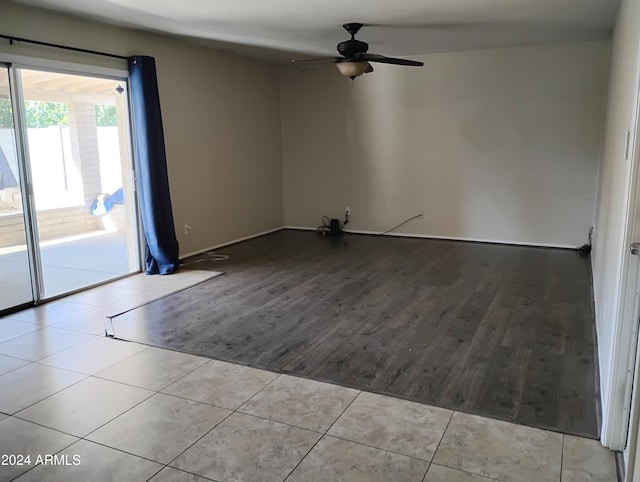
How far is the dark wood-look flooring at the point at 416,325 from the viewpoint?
2.72 meters

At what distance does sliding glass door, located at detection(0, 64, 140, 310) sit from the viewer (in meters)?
4.10

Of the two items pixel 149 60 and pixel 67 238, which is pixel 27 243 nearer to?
pixel 67 238

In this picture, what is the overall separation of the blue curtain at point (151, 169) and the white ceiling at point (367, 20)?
0.50 meters

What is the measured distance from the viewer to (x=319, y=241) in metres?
6.82

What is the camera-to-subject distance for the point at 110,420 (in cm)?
246

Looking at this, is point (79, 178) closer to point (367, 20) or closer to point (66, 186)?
point (66, 186)

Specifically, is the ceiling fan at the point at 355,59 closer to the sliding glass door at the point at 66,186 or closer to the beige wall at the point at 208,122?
the beige wall at the point at 208,122

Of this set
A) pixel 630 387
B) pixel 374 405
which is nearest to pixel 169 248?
pixel 374 405

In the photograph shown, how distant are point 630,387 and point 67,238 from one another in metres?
4.54

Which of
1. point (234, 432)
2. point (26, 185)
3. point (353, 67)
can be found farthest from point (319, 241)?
point (234, 432)

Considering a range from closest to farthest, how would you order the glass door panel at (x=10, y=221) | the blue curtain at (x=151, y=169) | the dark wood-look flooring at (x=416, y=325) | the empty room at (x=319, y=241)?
the empty room at (x=319, y=241) < the dark wood-look flooring at (x=416, y=325) < the glass door panel at (x=10, y=221) < the blue curtain at (x=151, y=169)

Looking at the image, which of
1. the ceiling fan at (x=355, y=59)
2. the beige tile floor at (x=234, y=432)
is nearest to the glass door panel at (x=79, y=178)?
the beige tile floor at (x=234, y=432)

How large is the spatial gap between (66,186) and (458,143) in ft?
14.9

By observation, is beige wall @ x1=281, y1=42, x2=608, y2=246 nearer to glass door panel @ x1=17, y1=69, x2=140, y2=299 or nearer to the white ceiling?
the white ceiling
